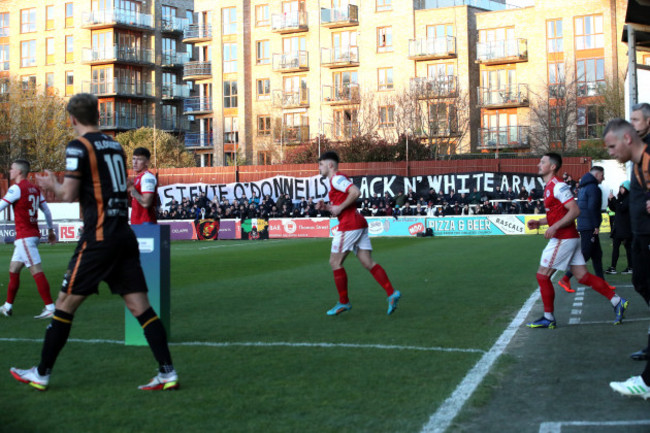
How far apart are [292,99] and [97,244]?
5846 cm

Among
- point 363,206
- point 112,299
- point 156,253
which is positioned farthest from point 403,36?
point 156,253

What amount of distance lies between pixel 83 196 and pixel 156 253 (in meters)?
2.11

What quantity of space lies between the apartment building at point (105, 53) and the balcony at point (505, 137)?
95.8 feet

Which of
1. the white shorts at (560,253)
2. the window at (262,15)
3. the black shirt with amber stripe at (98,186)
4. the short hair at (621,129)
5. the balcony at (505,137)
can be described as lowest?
the white shorts at (560,253)

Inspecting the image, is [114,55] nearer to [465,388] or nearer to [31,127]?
[31,127]

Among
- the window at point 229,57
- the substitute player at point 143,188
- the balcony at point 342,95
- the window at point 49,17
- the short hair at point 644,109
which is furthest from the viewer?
the window at point 49,17

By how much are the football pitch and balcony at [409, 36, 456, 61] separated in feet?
144

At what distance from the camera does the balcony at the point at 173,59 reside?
73500mm

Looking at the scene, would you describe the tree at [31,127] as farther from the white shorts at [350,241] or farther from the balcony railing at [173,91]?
the white shorts at [350,241]

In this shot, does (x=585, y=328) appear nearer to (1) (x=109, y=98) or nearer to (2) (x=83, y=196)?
(2) (x=83, y=196)

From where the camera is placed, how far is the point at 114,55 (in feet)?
229

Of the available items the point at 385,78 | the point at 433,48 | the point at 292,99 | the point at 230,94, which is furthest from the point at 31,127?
the point at 433,48

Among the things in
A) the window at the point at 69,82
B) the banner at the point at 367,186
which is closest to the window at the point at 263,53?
the window at the point at 69,82

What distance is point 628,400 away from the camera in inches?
231
